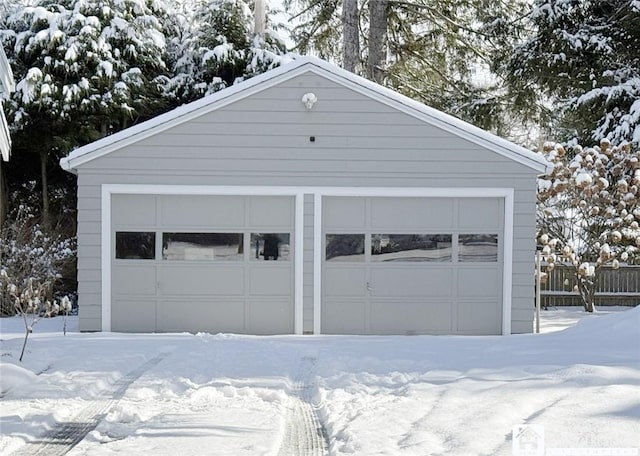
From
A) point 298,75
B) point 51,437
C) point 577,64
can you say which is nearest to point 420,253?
point 298,75

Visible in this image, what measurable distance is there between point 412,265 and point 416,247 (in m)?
0.28

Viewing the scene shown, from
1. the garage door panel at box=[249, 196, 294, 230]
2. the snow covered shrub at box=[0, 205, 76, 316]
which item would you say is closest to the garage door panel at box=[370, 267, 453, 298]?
the garage door panel at box=[249, 196, 294, 230]

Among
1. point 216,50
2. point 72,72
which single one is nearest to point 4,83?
point 72,72

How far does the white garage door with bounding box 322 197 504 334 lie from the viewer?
10984 millimetres

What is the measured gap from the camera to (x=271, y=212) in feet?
35.9

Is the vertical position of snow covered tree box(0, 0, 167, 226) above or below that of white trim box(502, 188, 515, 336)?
above

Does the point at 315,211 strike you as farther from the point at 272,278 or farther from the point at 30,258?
the point at 30,258

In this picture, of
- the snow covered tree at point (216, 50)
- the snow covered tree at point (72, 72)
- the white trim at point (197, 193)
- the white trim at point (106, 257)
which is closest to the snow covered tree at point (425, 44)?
the snow covered tree at point (216, 50)

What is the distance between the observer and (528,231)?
11.0 meters

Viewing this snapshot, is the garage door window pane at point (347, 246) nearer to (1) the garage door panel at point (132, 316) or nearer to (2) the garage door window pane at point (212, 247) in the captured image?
(2) the garage door window pane at point (212, 247)

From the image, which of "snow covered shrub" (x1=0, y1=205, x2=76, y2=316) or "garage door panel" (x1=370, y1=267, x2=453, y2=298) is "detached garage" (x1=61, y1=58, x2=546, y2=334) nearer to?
"garage door panel" (x1=370, y1=267, x2=453, y2=298)

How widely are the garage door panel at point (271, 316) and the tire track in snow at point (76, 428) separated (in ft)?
13.4

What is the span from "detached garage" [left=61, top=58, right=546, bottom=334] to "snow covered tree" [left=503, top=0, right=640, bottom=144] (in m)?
6.03

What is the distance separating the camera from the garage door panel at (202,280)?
430 inches
